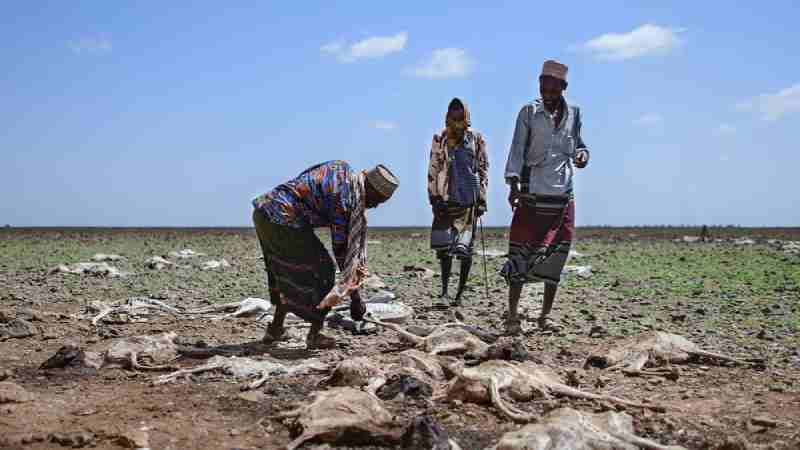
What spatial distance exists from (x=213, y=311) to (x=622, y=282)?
599 cm

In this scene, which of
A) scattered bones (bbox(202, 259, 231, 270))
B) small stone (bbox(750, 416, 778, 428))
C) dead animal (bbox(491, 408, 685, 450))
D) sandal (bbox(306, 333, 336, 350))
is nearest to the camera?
dead animal (bbox(491, 408, 685, 450))

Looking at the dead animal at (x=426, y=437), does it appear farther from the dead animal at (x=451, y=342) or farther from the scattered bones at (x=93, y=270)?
the scattered bones at (x=93, y=270)

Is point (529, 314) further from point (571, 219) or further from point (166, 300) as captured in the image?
point (166, 300)

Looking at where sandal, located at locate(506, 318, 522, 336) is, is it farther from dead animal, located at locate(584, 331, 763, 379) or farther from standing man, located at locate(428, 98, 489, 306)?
standing man, located at locate(428, 98, 489, 306)

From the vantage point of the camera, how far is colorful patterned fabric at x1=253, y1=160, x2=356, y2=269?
20.7ft

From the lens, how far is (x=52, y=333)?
7891 millimetres

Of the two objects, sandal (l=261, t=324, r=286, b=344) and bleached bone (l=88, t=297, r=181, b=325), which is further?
bleached bone (l=88, t=297, r=181, b=325)

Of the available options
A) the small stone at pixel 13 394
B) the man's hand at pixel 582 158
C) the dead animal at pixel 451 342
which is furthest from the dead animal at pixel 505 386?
the man's hand at pixel 582 158

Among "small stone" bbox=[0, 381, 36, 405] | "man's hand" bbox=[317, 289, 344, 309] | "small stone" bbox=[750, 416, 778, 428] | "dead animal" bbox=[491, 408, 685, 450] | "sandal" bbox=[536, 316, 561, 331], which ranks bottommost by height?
"small stone" bbox=[0, 381, 36, 405]

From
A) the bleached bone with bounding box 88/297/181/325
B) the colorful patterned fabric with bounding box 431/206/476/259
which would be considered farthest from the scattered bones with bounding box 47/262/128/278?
the colorful patterned fabric with bounding box 431/206/476/259

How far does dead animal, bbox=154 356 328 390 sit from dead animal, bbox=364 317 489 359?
0.82 meters

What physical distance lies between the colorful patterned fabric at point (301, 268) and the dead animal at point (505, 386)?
171 cm

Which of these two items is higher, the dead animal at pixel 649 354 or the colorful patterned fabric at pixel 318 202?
the colorful patterned fabric at pixel 318 202

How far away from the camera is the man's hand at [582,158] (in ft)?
25.4
